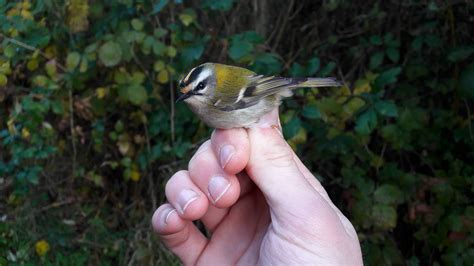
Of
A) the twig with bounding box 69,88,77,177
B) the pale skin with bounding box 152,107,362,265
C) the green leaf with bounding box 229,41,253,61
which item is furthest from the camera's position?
the twig with bounding box 69,88,77,177

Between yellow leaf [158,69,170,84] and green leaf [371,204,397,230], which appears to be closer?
green leaf [371,204,397,230]

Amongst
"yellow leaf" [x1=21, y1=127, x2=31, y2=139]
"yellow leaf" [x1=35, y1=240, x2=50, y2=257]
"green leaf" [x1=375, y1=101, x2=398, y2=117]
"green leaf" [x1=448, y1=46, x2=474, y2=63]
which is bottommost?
"yellow leaf" [x1=35, y1=240, x2=50, y2=257]

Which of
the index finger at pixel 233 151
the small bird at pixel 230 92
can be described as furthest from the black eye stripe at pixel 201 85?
the index finger at pixel 233 151

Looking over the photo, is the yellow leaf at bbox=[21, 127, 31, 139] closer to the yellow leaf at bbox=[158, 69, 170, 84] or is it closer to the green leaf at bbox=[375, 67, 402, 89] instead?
the yellow leaf at bbox=[158, 69, 170, 84]

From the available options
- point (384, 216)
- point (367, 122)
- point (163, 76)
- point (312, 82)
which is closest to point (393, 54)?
point (367, 122)

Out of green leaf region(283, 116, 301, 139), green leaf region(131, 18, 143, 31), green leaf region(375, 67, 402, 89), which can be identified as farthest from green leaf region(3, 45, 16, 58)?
green leaf region(375, 67, 402, 89)

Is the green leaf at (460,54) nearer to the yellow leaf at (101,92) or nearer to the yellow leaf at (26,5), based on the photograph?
the yellow leaf at (101,92)

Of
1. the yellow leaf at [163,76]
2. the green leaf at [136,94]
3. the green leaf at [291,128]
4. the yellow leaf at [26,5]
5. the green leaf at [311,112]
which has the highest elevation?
the yellow leaf at [26,5]
